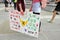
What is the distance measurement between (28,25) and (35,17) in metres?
0.48

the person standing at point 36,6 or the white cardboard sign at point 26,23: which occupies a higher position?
the person standing at point 36,6

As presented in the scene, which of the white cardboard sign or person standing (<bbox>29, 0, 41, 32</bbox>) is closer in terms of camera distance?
the white cardboard sign

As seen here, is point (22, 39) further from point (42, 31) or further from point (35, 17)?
point (42, 31)

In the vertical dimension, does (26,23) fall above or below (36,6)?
below

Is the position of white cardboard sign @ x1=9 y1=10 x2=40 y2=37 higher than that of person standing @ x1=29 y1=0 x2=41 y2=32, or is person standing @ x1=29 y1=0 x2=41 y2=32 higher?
person standing @ x1=29 y1=0 x2=41 y2=32

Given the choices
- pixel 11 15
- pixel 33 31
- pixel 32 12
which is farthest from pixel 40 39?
pixel 11 15

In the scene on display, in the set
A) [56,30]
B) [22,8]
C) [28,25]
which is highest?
[22,8]

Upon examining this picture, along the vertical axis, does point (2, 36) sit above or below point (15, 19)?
below

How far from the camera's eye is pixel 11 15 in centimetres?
815

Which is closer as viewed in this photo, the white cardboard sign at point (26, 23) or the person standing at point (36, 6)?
the white cardboard sign at point (26, 23)

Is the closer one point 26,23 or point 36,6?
point 26,23

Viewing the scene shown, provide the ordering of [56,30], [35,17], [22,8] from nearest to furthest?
[35,17]
[22,8]
[56,30]

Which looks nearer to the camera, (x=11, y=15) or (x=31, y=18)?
(x=31, y=18)

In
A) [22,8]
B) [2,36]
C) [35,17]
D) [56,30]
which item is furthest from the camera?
[56,30]
